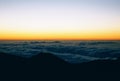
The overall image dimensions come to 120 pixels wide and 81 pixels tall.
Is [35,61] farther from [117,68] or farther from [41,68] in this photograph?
[117,68]

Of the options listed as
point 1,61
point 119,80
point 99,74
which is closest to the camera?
point 119,80

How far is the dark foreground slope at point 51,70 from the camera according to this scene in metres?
15.7

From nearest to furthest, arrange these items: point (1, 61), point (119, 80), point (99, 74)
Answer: point (119, 80)
point (99, 74)
point (1, 61)

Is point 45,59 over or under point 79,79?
over

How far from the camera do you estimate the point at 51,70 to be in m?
16.7

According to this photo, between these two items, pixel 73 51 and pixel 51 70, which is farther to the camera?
pixel 73 51

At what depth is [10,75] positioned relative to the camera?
51.8 ft

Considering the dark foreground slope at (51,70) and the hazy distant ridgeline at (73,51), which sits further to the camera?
the hazy distant ridgeline at (73,51)

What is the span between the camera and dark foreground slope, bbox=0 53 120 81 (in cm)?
1571

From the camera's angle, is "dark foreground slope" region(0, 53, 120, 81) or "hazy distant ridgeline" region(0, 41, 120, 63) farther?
"hazy distant ridgeline" region(0, 41, 120, 63)

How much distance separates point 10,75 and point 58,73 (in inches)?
136

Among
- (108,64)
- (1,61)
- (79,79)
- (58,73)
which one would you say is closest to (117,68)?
(108,64)

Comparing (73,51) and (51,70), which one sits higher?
(73,51)

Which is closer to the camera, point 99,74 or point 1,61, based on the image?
point 99,74
